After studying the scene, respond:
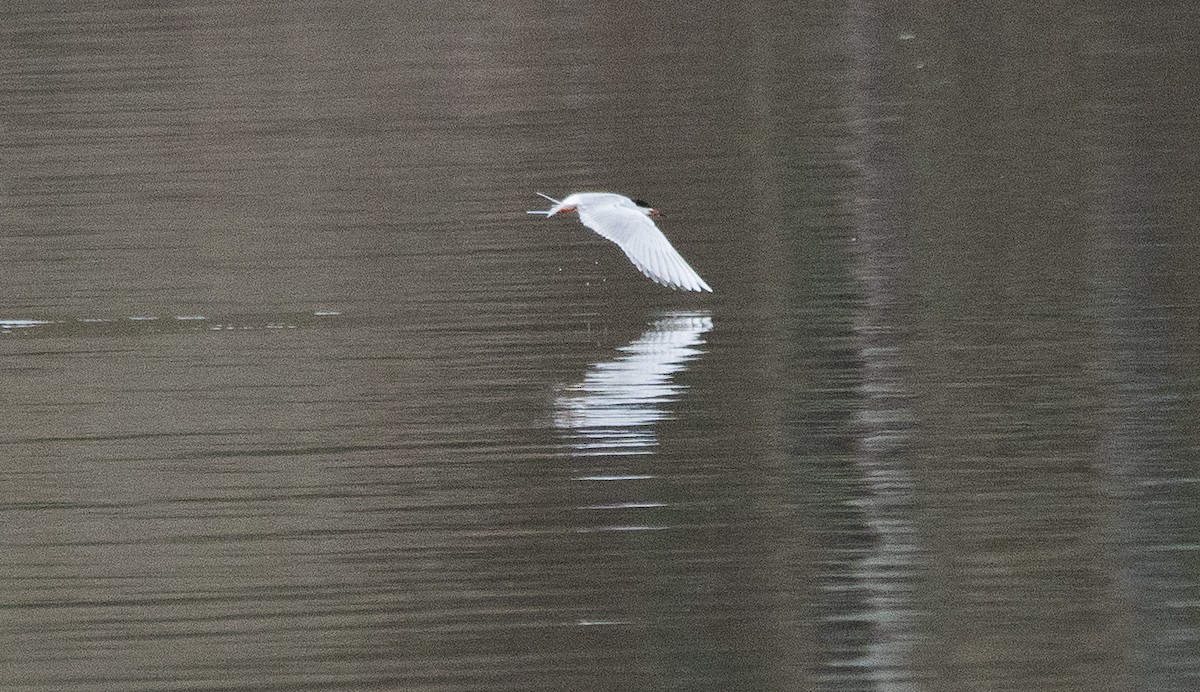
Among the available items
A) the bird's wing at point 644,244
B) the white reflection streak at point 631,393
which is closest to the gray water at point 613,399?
the white reflection streak at point 631,393

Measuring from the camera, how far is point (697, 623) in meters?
6.80

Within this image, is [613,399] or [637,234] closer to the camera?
[613,399]

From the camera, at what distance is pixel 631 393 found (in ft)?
31.2

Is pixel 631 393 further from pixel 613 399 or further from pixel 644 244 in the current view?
pixel 644 244

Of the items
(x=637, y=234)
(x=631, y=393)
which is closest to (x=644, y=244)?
(x=637, y=234)

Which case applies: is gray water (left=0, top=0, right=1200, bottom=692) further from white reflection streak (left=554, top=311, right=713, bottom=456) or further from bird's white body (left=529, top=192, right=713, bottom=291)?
bird's white body (left=529, top=192, right=713, bottom=291)

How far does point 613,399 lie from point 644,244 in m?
1.26

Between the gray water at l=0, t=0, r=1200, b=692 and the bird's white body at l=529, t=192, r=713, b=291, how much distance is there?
0.34 m

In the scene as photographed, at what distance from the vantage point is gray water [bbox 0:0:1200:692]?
22.1 feet

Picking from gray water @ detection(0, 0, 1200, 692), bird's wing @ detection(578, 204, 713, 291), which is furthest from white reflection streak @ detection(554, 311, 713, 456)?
bird's wing @ detection(578, 204, 713, 291)

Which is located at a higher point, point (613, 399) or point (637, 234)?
point (637, 234)

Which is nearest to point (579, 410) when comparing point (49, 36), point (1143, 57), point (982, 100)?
point (982, 100)

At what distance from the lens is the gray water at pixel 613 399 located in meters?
6.74

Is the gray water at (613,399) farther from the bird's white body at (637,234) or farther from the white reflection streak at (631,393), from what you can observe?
the bird's white body at (637,234)
